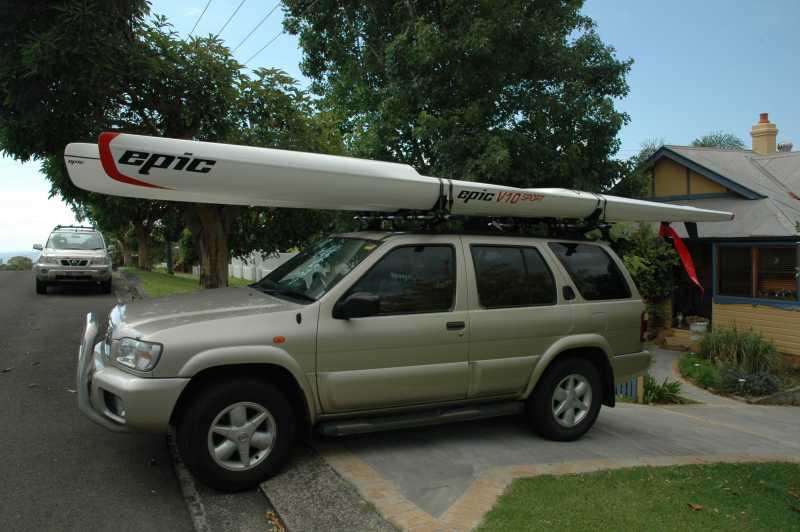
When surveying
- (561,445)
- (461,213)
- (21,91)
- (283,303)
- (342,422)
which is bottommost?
(561,445)

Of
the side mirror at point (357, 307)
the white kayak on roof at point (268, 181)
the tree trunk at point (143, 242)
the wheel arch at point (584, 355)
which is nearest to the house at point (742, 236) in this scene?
the wheel arch at point (584, 355)

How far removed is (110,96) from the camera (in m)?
9.26

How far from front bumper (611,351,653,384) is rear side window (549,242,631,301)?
1.90 feet

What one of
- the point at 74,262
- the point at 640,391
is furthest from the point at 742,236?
the point at 74,262

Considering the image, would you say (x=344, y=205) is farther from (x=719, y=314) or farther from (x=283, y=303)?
(x=719, y=314)

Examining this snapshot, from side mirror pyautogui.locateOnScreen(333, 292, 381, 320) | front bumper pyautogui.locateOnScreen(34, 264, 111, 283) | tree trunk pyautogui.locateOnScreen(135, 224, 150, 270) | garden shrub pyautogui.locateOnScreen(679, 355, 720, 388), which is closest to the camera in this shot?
side mirror pyautogui.locateOnScreen(333, 292, 381, 320)

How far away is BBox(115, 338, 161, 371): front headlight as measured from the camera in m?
4.07

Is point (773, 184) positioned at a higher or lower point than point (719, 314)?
higher

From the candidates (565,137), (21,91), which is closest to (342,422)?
(21,91)

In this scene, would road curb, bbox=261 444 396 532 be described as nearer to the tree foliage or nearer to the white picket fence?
the tree foliage

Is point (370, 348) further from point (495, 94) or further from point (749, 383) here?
point (749, 383)

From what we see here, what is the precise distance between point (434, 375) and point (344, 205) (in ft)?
4.97

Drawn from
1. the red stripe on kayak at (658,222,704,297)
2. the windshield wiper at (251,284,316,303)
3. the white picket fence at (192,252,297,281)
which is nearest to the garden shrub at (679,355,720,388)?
the red stripe on kayak at (658,222,704,297)

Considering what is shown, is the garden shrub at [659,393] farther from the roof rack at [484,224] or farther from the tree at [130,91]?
the tree at [130,91]
